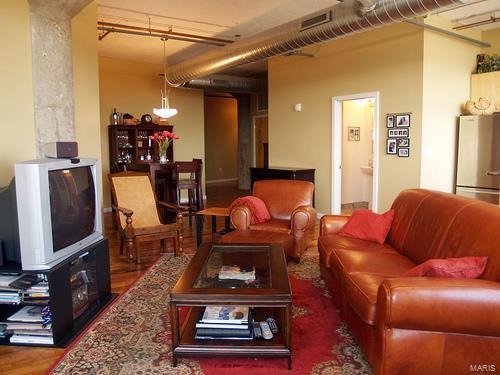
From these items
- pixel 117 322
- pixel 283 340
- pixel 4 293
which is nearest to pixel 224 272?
pixel 283 340

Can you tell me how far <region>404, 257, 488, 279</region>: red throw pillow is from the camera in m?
1.97

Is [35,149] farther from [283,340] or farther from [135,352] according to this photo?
[283,340]

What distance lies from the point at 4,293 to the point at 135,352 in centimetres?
92

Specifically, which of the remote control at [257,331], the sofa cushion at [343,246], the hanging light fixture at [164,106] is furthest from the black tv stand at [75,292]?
the hanging light fixture at [164,106]

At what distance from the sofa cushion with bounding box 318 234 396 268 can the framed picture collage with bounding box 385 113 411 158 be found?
8.48 feet

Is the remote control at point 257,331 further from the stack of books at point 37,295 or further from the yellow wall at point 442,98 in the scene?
the yellow wall at point 442,98

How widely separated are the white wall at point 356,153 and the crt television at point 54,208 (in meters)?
5.58

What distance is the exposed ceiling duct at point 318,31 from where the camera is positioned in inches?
149

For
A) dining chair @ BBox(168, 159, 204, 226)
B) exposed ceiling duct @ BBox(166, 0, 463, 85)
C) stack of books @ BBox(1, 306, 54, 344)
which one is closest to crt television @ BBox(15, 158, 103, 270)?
stack of books @ BBox(1, 306, 54, 344)

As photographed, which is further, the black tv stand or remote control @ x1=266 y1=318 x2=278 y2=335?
the black tv stand

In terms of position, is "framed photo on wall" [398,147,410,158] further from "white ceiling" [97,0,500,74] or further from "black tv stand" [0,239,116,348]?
"black tv stand" [0,239,116,348]

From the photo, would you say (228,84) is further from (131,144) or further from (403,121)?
(403,121)

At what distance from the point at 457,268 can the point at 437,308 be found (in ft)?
1.05

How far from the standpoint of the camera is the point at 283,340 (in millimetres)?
2271
